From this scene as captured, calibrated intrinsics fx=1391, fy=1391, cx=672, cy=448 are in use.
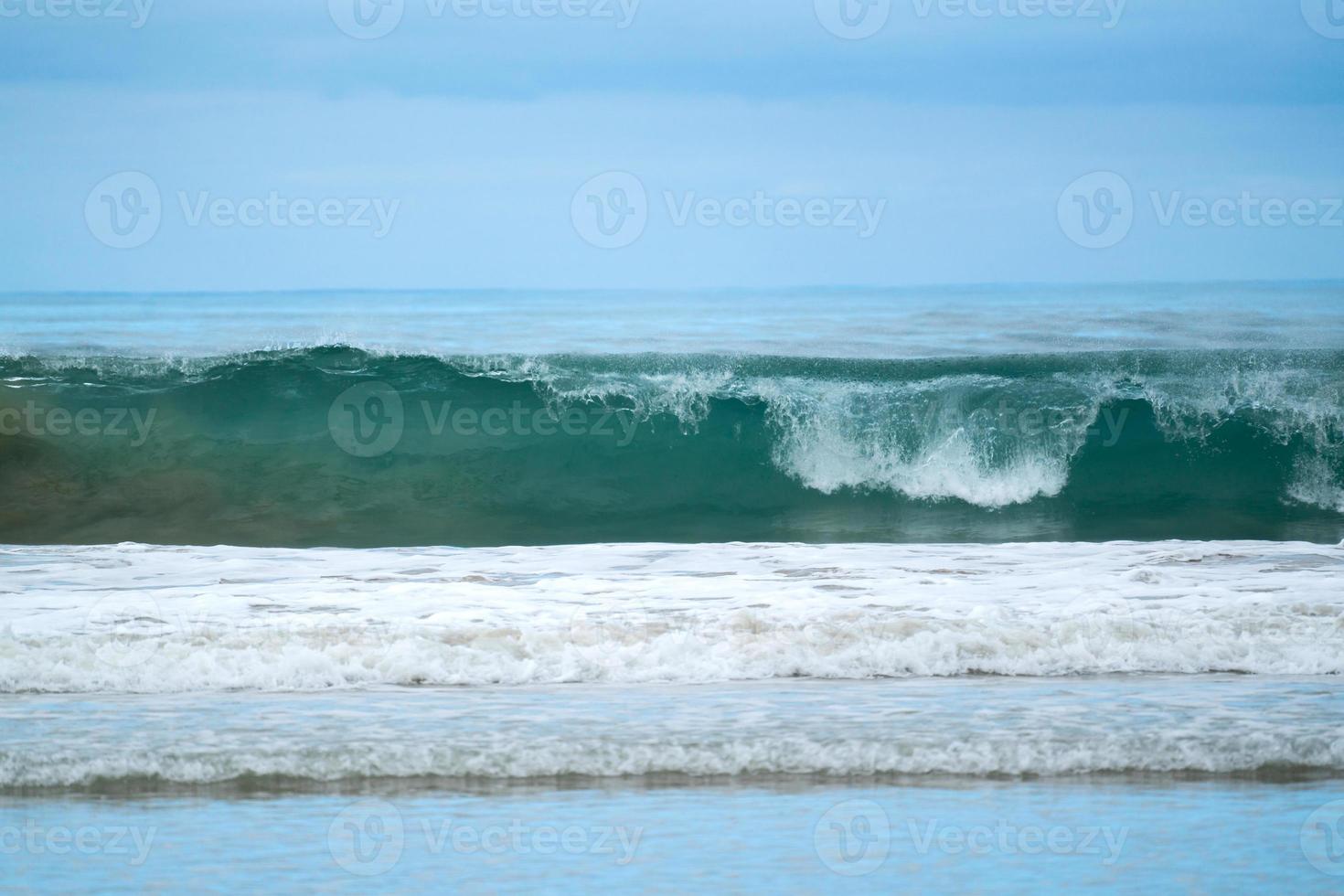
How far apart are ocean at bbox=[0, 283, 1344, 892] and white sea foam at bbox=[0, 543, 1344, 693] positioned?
0.04m

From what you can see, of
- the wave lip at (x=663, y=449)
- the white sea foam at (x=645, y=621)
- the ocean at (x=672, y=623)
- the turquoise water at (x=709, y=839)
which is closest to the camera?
the turquoise water at (x=709, y=839)

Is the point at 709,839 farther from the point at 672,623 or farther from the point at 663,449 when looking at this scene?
the point at 663,449

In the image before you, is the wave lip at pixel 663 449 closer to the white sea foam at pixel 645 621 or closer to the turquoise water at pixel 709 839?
the white sea foam at pixel 645 621

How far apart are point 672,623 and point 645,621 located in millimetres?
151

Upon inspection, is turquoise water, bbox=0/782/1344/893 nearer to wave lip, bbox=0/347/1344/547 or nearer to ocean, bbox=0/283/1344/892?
ocean, bbox=0/283/1344/892

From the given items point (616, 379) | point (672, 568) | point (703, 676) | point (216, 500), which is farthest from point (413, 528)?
point (703, 676)

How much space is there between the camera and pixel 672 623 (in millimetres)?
7773

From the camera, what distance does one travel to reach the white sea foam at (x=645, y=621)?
7.07m

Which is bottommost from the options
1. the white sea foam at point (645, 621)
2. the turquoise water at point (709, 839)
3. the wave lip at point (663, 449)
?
the turquoise water at point (709, 839)

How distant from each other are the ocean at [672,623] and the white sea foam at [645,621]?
0.04 m

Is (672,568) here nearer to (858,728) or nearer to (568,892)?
(858,728)

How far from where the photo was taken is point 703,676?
7.06m

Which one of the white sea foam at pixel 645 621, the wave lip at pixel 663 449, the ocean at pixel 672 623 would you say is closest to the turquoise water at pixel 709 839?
the ocean at pixel 672 623

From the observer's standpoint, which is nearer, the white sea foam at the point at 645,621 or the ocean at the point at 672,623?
the ocean at the point at 672,623
